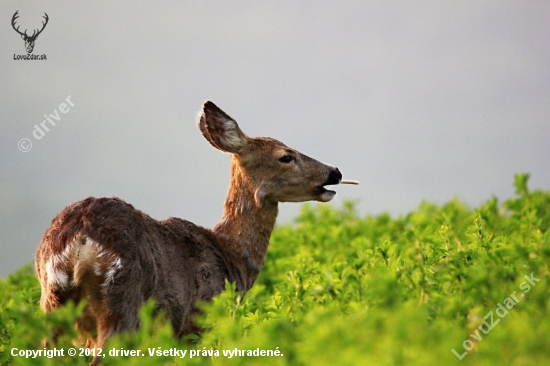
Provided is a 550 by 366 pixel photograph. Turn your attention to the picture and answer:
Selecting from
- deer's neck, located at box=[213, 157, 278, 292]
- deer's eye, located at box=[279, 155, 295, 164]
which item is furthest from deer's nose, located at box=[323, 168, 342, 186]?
deer's neck, located at box=[213, 157, 278, 292]

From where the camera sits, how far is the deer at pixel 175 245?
6.09 metres

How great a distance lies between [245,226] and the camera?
8500 millimetres

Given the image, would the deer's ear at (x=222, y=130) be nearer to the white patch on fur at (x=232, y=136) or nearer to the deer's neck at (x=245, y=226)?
the white patch on fur at (x=232, y=136)

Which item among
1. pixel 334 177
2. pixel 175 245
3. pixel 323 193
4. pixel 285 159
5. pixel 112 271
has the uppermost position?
pixel 285 159

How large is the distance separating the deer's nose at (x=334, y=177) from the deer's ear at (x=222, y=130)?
1.02 meters

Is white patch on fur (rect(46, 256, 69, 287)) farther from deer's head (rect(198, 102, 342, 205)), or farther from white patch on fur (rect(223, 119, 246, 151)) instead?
white patch on fur (rect(223, 119, 246, 151))

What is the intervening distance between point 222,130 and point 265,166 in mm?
610

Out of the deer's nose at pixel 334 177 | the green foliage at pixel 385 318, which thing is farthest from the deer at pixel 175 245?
the green foliage at pixel 385 318

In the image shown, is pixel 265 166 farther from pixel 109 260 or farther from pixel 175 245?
pixel 109 260

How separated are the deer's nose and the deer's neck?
0.68 meters

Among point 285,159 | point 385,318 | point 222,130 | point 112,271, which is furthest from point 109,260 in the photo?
point 285,159

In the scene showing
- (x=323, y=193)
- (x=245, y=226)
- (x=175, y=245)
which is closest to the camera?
(x=175, y=245)

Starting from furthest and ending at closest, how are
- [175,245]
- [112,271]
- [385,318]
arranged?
[175,245]
[112,271]
[385,318]

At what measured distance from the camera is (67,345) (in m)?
6.24
